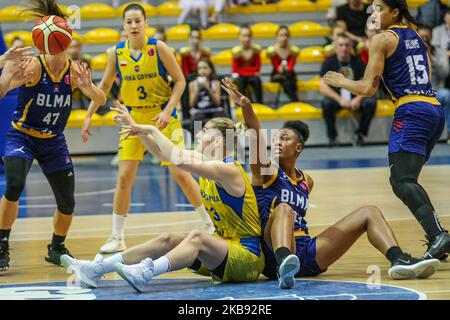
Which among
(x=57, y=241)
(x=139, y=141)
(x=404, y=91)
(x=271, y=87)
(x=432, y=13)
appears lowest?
(x=57, y=241)

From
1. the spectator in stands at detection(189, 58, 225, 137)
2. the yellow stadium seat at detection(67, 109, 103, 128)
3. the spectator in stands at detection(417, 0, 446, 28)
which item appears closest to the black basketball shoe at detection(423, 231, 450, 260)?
the spectator in stands at detection(189, 58, 225, 137)

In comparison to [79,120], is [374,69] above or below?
above

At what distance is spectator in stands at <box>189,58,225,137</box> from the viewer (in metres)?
14.5

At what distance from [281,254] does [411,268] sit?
883 mm

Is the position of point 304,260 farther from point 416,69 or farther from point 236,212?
point 416,69

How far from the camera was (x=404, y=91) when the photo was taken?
21.8 feet

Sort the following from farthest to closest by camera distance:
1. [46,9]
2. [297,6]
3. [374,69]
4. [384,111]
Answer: [297,6] < [384,111] < [46,9] < [374,69]

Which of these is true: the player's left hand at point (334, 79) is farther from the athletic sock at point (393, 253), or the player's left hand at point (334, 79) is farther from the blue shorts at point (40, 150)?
the blue shorts at point (40, 150)

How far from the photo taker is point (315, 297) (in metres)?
5.37

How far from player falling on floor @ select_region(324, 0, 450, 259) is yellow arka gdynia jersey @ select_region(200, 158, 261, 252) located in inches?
45.7

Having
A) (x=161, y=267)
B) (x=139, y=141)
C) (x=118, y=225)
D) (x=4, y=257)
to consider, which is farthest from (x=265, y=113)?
(x=161, y=267)

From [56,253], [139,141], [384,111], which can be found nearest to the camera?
[56,253]

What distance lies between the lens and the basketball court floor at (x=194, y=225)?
5660 mm
